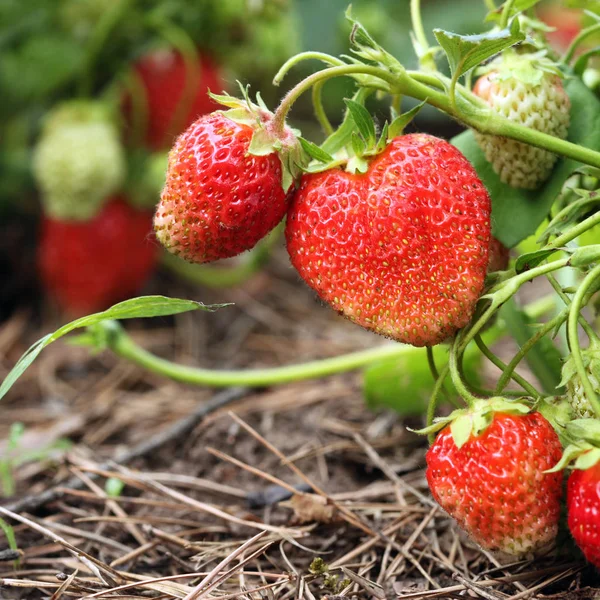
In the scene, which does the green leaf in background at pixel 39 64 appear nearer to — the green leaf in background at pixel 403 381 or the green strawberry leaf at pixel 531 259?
the green leaf in background at pixel 403 381

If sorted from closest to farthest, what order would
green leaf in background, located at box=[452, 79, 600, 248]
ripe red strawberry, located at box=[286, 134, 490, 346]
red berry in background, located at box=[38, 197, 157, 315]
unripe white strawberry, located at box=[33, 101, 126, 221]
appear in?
ripe red strawberry, located at box=[286, 134, 490, 346], green leaf in background, located at box=[452, 79, 600, 248], unripe white strawberry, located at box=[33, 101, 126, 221], red berry in background, located at box=[38, 197, 157, 315]

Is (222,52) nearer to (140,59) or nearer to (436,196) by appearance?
(140,59)

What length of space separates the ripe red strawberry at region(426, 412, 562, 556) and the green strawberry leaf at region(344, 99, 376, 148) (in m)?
0.33

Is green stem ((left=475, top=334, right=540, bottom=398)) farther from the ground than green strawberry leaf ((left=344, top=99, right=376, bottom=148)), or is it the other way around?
green strawberry leaf ((left=344, top=99, right=376, bottom=148))

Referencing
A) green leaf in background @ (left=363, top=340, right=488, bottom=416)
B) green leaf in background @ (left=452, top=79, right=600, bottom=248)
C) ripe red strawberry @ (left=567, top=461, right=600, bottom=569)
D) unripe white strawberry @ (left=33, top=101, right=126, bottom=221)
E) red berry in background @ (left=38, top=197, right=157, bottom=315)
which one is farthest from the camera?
red berry in background @ (left=38, top=197, right=157, bottom=315)

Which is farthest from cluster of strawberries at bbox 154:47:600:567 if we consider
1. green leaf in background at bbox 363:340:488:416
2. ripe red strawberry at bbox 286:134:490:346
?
green leaf in background at bbox 363:340:488:416

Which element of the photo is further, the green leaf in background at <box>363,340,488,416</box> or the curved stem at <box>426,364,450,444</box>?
the green leaf in background at <box>363,340,488,416</box>

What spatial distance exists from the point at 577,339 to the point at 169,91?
1516mm

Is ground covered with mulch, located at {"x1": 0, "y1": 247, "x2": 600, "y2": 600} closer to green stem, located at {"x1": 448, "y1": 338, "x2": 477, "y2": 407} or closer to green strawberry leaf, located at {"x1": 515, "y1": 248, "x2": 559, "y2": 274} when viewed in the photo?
green stem, located at {"x1": 448, "y1": 338, "x2": 477, "y2": 407}

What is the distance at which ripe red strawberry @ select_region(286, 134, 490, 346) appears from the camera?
2.76 feet

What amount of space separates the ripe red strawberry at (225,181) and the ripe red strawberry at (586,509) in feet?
1.41

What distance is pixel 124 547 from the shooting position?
1.07m

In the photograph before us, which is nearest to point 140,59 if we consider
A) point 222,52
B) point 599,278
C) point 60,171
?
point 222,52

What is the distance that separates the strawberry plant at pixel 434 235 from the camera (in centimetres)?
80
